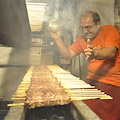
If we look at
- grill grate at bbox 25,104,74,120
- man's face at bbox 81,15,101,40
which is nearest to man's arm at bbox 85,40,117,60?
man's face at bbox 81,15,101,40

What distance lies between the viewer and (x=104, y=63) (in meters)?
2.81

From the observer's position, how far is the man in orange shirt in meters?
2.11

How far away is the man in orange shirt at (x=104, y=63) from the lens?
83.0 inches

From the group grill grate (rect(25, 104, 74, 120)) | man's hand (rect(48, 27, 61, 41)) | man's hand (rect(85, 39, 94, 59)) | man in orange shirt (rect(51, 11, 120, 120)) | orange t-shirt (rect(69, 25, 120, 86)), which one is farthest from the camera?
man's hand (rect(48, 27, 61, 41))

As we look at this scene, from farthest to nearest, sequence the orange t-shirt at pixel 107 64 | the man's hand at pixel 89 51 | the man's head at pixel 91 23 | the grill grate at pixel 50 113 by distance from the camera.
Result: 1. the man's head at pixel 91 23
2. the orange t-shirt at pixel 107 64
3. the man's hand at pixel 89 51
4. the grill grate at pixel 50 113

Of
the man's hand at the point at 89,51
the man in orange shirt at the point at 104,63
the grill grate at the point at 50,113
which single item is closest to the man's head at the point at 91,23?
the man in orange shirt at the point at 104,63

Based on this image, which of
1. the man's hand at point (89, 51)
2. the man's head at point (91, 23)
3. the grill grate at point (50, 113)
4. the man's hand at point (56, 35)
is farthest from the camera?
the man's hand at point (56, 35)

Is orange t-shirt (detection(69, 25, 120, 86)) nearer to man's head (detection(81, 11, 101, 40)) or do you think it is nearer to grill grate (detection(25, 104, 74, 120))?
man's head (detection(81, 11, 101, 40))

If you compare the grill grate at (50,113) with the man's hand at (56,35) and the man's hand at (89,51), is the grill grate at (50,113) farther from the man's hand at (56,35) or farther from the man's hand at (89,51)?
the man's hand at (56,35)

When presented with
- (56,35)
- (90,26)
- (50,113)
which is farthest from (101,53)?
(56,35)

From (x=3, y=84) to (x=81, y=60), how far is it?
11.2 ft

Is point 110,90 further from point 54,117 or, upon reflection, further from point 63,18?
point 63,18

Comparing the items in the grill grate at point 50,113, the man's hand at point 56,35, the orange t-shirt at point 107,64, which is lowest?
the grill grate at point 50,113

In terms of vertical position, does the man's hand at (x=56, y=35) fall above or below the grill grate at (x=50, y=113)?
above
